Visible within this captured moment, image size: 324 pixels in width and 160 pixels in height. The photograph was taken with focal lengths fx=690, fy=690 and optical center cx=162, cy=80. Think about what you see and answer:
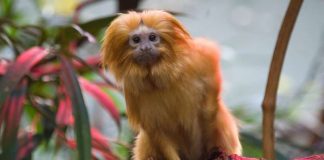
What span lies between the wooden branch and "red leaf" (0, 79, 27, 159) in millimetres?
750

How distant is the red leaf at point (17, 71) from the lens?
82.0 inches

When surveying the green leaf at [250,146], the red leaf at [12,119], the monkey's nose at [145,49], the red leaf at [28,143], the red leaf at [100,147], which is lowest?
the red leaf at [100,147]

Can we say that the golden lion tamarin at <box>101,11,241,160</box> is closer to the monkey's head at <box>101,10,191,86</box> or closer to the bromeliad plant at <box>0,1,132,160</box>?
the monkey's head at <box>101,10,191,86</box>

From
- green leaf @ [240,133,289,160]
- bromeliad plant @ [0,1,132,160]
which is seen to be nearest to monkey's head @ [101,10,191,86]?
bromeliad plant @ [0,1,132,160]

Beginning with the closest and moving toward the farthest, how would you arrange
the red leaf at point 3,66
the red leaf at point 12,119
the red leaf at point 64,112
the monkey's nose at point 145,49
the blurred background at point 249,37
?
the red leaf at point 12,119
the monkey's nose at point 145,49
the red leaf at point 3,66
the red leaf at point 64,112
the blurred background at point 249,37

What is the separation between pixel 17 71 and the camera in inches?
86.3

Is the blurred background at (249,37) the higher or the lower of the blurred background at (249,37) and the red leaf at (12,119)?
the lower

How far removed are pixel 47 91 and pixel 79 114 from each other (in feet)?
3.08

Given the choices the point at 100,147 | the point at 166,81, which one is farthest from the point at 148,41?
the point at 100,147

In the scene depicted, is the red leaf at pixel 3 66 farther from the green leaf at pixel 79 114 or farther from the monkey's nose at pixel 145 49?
the monkey's nose at pixel 145 49

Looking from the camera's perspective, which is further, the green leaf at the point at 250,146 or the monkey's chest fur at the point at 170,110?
the green leaf at the point at 250,146

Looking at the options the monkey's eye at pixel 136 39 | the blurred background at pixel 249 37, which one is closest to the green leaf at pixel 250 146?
the monkey's eye at pixel 136 39

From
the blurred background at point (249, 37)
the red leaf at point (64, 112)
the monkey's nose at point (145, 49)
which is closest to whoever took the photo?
the monkey's nose at point (145, 49)

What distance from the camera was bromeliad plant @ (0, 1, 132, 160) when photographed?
210 cm
